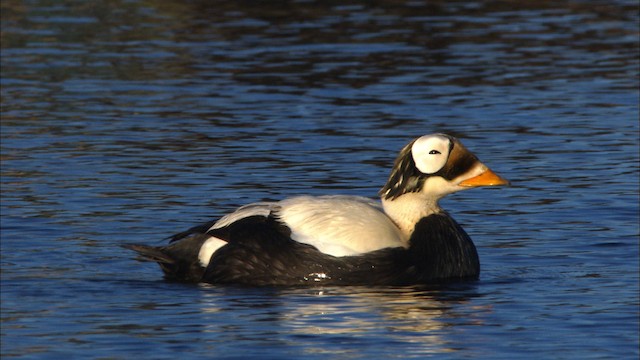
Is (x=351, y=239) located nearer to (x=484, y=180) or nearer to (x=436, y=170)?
(x=436, y=170)

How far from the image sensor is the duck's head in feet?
40.5

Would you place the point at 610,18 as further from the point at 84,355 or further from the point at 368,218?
the point at 84,355

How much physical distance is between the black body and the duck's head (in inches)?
10.1

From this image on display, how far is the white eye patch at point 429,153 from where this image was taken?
40.5 feet

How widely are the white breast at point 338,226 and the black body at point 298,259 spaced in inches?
1.9

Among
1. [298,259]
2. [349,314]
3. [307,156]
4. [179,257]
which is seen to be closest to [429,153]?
[298,259]

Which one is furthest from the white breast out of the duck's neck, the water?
the water

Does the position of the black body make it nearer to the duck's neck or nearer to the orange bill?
the duck's neck

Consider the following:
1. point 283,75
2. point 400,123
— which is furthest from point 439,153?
point 283,75

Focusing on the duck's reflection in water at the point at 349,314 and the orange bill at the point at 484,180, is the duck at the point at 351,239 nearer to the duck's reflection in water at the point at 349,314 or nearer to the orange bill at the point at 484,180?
the orange bill at the point at 484,180

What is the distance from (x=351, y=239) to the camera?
12078 mm

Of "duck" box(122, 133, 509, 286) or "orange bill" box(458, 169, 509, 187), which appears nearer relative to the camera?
"duck" box(122, 133, 509, 286)

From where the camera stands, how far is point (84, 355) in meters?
10.0

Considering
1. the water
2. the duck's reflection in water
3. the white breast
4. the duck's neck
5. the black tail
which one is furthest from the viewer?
the duck's neck
